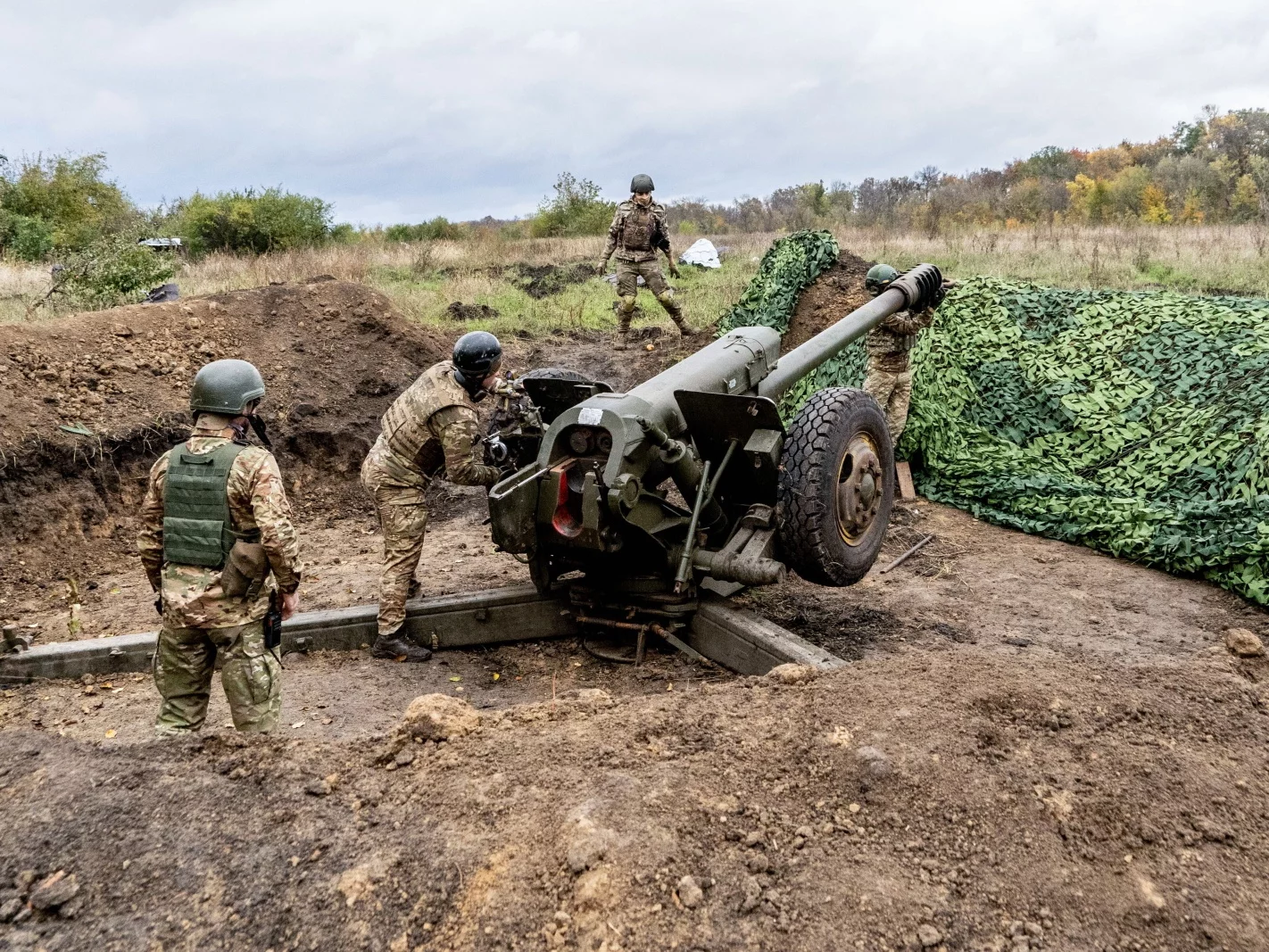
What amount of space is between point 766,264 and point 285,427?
510 cm

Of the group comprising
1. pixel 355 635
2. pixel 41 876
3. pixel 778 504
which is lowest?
pixel 355 635

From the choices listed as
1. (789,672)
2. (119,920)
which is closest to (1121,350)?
(789,672)

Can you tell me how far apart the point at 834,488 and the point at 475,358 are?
72.2 inches

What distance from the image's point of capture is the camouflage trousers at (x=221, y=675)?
3770 millimetres

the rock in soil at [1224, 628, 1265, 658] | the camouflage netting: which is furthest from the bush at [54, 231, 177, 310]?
the rock in soil at [1224, 628, 1265, 658]

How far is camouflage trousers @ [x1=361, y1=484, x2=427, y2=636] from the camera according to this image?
522 cm

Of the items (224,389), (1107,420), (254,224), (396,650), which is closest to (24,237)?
(254,224)

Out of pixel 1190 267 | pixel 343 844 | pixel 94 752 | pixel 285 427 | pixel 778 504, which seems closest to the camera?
pixel 343 844

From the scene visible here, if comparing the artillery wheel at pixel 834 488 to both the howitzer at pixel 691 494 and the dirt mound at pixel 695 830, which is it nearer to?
the howitzer at pixel 691 494

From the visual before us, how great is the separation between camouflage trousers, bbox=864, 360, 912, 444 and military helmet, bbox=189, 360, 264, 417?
5473 millimetres

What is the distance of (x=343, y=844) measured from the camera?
Answer: 269 cm

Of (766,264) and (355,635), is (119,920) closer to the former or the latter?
(355,635)

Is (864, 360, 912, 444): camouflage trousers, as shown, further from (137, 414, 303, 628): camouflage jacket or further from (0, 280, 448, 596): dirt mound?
(137, 414, 303, 628): camouflage jacket

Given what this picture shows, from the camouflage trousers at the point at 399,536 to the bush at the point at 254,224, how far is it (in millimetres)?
17652
